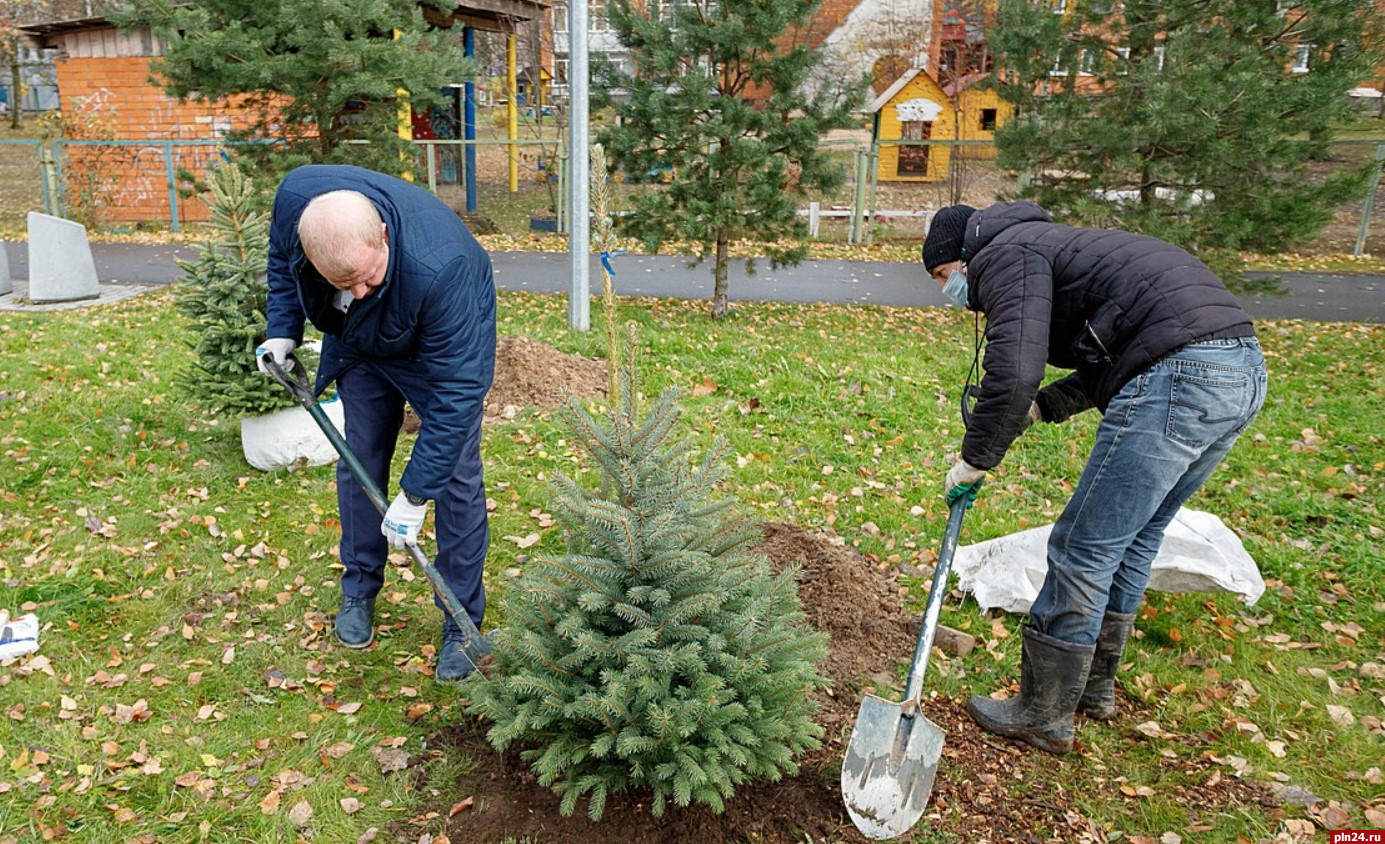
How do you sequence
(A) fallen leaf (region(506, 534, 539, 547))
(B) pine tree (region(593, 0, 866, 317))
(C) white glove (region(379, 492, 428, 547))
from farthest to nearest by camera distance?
1. (B) pine tree (region(593, 0, 866, 317))
2. (A) fallen leaf (region(506, 534, 539, 547))
3. (C) white glove (region(379, 492, 428, 547))

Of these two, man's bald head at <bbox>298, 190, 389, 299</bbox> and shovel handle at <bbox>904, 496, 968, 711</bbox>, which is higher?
man's bald head at <bbox>298, 190, 389, 299</bbox>

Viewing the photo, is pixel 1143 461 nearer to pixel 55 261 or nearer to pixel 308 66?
pixel 308 66

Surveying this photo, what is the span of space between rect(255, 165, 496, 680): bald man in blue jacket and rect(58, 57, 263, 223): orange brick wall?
562 inches

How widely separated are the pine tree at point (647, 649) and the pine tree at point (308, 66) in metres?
7.78

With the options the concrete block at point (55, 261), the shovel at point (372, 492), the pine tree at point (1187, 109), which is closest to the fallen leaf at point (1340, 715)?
the shovel at point (372, 492)

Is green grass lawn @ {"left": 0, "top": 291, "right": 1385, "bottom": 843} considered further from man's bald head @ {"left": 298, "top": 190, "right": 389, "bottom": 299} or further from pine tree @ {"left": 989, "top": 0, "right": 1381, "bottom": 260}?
pine tree @ {"left": 989, "top": 0, "right": 1381, "bottom": 260}

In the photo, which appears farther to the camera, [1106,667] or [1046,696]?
[1106,667]

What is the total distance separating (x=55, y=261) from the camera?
9898mm

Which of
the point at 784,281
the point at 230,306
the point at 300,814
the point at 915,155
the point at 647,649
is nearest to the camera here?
the point at 647,649

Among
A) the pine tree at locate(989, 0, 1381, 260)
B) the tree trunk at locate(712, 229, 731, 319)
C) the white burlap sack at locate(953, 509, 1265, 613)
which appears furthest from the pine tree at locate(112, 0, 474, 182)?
the white burlap sack at locate(953, 509, 1265, 613)

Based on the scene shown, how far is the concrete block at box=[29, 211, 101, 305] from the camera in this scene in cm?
979

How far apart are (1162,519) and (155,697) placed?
11.8 feet

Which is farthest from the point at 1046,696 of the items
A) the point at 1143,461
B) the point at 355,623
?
the point at 355,623

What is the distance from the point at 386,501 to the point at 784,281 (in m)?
9.41
